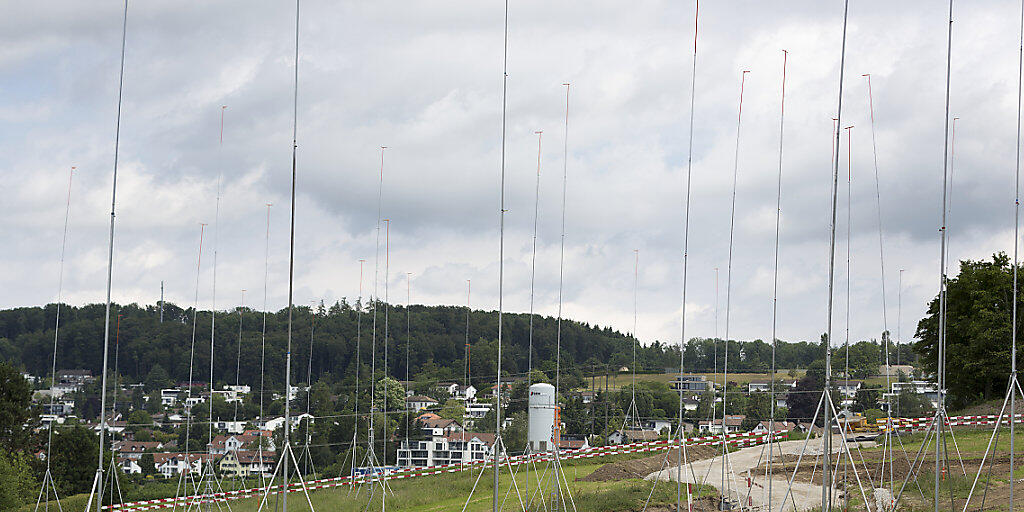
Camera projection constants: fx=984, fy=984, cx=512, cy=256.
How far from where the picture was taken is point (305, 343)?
66.6m

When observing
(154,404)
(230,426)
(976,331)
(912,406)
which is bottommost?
(230,426)

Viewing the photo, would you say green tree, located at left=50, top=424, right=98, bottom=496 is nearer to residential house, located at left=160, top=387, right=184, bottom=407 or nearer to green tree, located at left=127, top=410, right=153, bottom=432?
green tree, located at left=127, top=410, right=153, bottom=432

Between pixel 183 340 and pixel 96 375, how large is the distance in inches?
250

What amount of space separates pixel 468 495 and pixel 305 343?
128 feet

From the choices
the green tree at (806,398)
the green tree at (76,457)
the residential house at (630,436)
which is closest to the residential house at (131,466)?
the green tree at (76,457)

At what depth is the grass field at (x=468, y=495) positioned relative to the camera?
2553 centimetres

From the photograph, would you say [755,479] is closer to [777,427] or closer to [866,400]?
[777,427]

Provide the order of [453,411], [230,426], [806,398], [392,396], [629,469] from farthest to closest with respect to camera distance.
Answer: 1. [230,426]
2. [453,411]
3. [392,396]
4. [806,398]
5. [629,469]

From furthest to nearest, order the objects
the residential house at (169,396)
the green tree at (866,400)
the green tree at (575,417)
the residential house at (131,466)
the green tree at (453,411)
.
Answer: the residential house at (169,396)
the green tree at (453,411)
the green tree at (575,417)
the residential house at (131,466)
the green tree at (866,400)

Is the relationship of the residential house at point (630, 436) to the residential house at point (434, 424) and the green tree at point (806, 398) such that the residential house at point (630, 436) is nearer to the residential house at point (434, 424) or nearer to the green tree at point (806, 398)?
the green tree at point (806, 398)

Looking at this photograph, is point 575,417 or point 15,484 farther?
point 575,417

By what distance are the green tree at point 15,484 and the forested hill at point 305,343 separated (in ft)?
48.7

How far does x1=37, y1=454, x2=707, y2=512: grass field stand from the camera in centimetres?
2553

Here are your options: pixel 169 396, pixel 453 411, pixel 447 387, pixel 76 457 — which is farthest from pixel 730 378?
pixel 76 457
